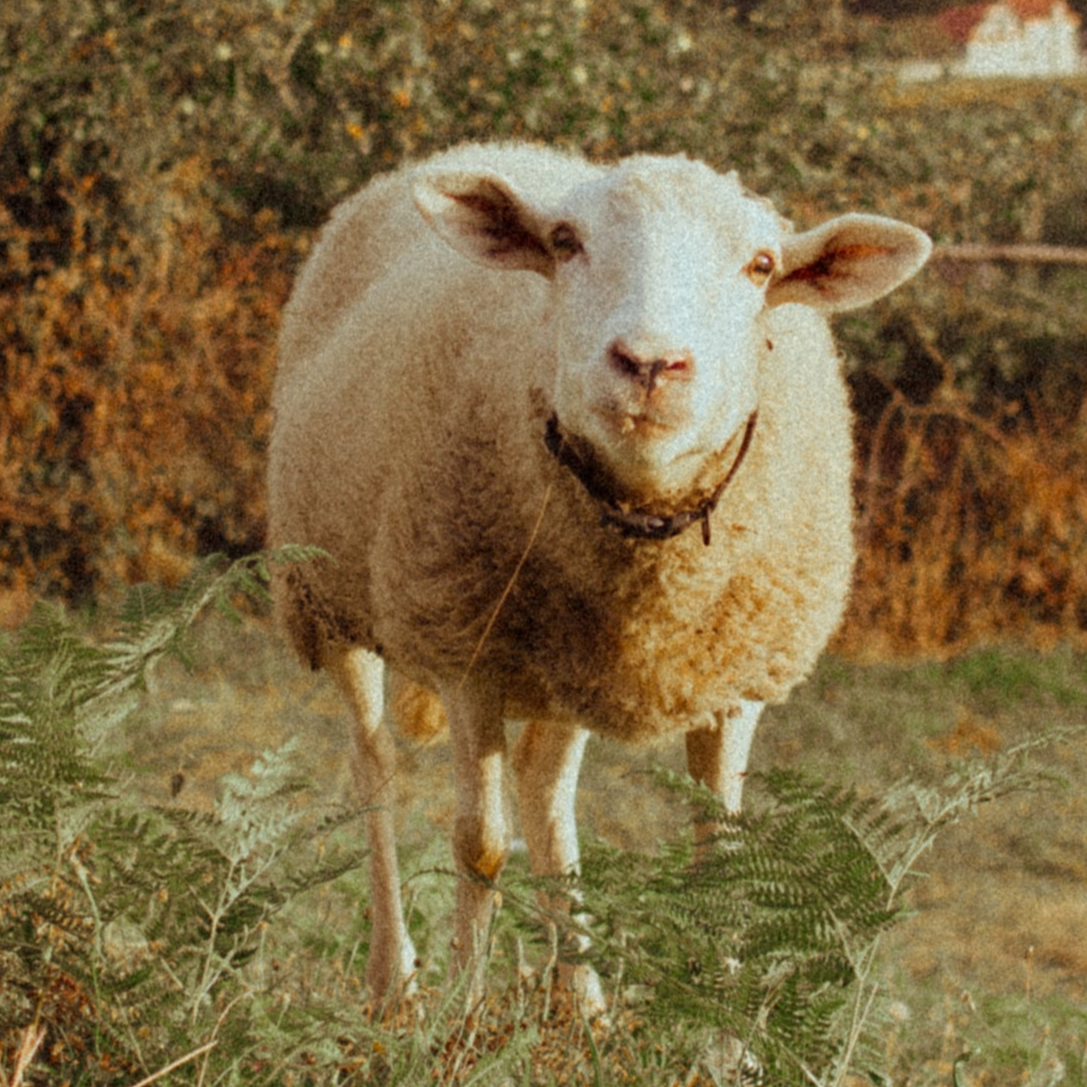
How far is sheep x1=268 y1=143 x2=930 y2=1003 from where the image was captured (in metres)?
2.68

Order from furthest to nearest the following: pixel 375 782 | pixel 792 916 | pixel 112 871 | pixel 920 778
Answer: pixel 920 778 → pixel 375 782 → pixel 112 871 → pixel 792 916

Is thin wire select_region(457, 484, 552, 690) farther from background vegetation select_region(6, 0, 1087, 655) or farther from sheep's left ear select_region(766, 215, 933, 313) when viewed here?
background vegetation select_region(6, 0, 1087, 655)

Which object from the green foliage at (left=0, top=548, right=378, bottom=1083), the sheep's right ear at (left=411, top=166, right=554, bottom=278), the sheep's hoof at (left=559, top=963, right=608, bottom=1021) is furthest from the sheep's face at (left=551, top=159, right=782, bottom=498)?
the sheep's hoof at (left=559, top=963, right=608, bottom=1021)

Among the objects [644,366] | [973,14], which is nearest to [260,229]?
[644,366]

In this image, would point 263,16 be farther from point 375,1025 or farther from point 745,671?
point 375,1025

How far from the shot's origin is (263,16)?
807 centimetres

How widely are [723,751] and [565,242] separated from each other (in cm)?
124

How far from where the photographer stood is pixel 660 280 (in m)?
2.59

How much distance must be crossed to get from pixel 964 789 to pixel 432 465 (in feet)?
5.15

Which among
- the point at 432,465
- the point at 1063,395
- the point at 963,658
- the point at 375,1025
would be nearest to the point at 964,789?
the point at 375,1025

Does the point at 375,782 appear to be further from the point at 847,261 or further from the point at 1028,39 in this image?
the point at 1028,39

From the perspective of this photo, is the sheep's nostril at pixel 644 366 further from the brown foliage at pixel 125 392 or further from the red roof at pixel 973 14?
the red roof at pixel 973 14

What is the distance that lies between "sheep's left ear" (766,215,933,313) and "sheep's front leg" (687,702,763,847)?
3.07ft

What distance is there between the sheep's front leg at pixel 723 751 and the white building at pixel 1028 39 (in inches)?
1193
